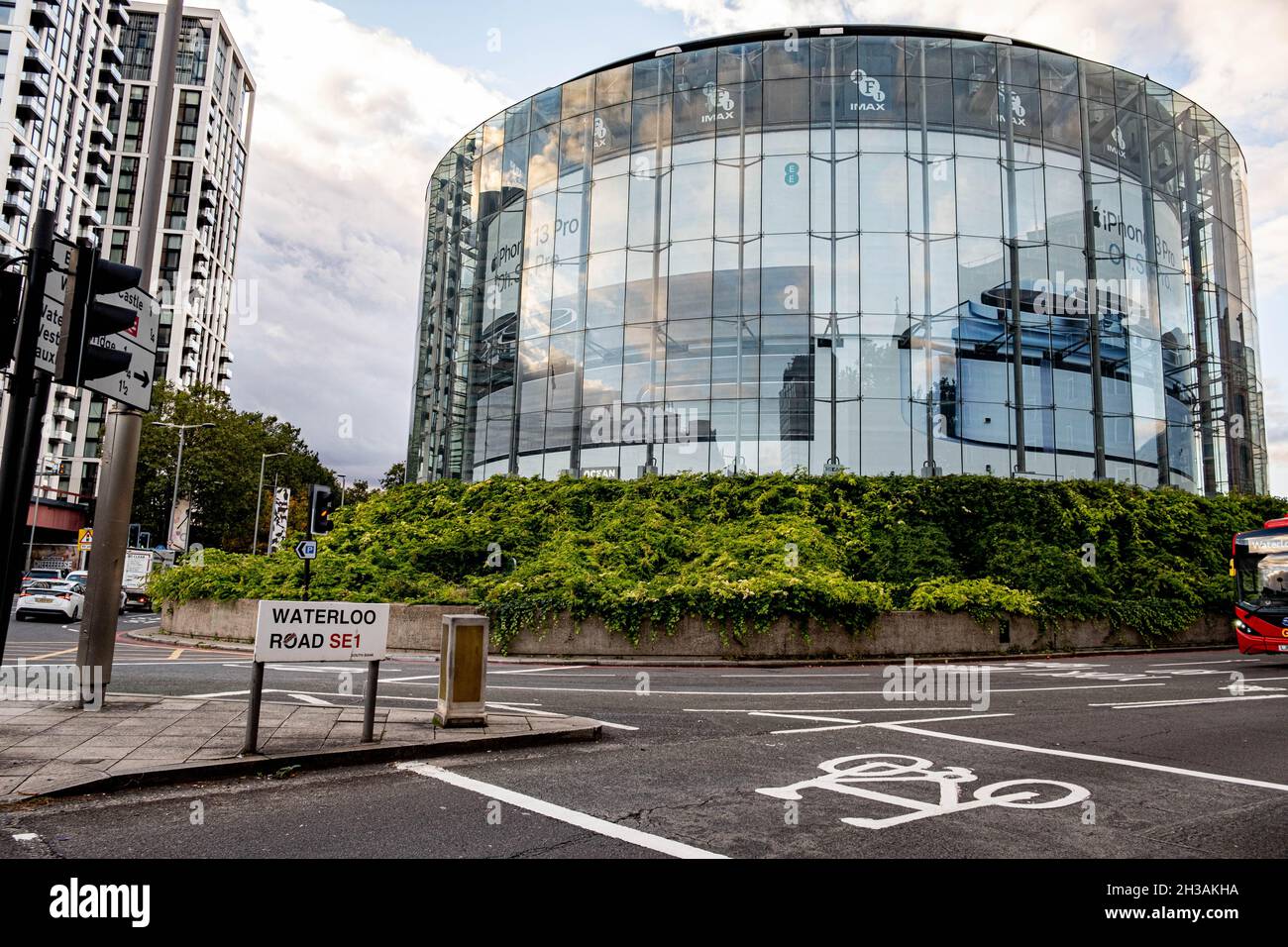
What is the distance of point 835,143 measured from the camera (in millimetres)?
33000

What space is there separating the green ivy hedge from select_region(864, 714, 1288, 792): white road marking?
10252mm

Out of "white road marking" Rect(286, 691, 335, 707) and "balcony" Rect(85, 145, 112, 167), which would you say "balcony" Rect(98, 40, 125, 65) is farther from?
"white road marking" Rect(286, 691, 335, 707)

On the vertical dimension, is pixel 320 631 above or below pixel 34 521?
below

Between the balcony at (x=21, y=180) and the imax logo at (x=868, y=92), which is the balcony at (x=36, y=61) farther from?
the imax logo at (x=868, y=92)

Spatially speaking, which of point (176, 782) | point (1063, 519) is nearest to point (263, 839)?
point (176, 782)

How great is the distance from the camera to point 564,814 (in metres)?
5.44

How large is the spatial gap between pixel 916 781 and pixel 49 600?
1298 inches

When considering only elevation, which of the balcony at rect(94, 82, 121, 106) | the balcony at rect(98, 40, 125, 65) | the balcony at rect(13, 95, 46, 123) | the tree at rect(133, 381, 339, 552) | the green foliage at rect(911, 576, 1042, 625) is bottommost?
the green foliage at rect(911, 576, 1042, 625)

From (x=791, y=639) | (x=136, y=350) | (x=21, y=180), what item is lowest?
(x=791, y=639)

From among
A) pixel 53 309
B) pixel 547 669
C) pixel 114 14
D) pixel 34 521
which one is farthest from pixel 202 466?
pixel 53 309

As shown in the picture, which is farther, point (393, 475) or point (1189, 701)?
point (393, 475)

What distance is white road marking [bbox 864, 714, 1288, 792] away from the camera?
683cm

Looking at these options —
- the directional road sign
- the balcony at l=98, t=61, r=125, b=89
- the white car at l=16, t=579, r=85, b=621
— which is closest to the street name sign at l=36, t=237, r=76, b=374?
the directional road sign
